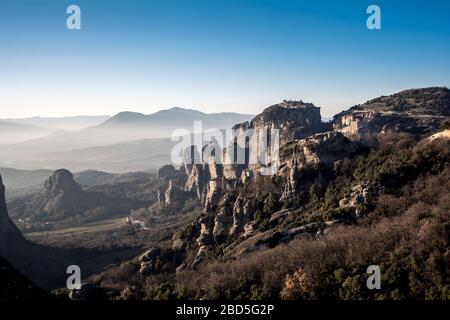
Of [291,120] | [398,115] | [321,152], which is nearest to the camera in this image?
[321,152]

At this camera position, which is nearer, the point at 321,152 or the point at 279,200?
the point at 279,200

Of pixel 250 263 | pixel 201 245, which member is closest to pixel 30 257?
pixel 201 245

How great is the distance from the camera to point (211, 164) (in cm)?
19200

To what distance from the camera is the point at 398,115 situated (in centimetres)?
13938

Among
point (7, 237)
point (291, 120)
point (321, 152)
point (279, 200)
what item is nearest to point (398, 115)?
point (291, 120)

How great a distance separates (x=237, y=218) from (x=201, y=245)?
780cm

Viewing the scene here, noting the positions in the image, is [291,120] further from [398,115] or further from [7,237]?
[7,237]

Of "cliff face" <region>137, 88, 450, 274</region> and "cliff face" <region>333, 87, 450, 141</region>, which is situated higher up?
"cliff face" <region>333, 87, 450, 141</region>

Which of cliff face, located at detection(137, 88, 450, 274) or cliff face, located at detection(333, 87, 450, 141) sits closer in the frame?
cliff face, located at detection(137, 88, 450, 274)

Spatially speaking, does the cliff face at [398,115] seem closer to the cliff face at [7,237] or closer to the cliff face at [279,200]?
the cliff face at [279,200]

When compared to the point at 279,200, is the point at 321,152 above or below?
above

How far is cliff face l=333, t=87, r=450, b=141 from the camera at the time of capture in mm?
125588

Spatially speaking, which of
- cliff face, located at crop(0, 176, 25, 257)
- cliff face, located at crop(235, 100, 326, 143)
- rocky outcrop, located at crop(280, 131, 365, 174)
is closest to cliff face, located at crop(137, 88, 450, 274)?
rocky outcrop, located at crop(280, 131, 365, 174)

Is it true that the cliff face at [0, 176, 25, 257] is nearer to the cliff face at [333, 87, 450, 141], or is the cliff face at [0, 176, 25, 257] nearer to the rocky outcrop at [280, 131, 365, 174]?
the rocky outcrop at [280, 131, 365, 174]
